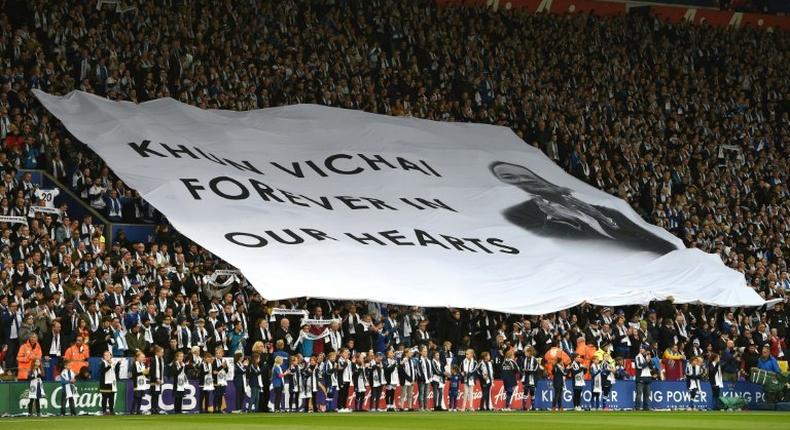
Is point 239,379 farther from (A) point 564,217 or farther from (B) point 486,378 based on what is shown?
(A) point 564,217

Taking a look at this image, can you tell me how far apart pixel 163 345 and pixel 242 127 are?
10.1 m

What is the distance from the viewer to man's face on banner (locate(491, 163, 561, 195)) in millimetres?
42625

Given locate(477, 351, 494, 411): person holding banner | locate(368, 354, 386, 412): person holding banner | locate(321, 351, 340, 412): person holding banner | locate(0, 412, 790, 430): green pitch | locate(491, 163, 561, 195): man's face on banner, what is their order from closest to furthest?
locate(0, 412, 790, 430): green pitch
locate(321, 351, 340, 412): person holding banner
locate(368, 354, 386, 412): person holding banner
locate(477, 351, 494, 411): person holding banner
locate(491, 163, 561, 195): man's face on banner

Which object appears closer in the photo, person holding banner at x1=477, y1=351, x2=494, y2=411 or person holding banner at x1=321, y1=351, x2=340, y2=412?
person holding banner at x1=321, y1=351, x2=340, y2=412

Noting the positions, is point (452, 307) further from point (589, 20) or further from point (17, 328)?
point (589, 20)

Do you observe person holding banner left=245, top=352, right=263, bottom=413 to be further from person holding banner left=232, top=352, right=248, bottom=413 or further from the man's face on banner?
the man's face on banner

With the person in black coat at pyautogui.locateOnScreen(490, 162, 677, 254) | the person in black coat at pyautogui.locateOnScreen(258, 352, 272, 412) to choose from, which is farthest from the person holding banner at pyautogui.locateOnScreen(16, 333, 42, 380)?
the person in black coat at pyautogui.locateOnScreen(490, 162, 677, 254)

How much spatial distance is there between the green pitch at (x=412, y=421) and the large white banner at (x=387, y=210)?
4.50 m

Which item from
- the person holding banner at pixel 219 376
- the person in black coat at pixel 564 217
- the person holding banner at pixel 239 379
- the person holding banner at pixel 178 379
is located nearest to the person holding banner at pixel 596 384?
the person in black coat at pixel 564 217

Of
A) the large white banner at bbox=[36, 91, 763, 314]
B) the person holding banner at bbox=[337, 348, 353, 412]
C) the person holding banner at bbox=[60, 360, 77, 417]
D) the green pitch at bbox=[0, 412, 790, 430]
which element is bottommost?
the green pitch at bbox=[0, 412, 790, 430]

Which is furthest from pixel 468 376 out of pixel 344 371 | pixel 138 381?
pixel 138 381

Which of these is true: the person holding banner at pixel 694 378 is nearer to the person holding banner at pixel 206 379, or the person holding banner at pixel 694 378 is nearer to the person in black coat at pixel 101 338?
the person holding banner at pixel 206 379

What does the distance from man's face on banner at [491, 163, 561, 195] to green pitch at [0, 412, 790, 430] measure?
39.9ft

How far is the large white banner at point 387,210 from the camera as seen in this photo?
34.9 meters
